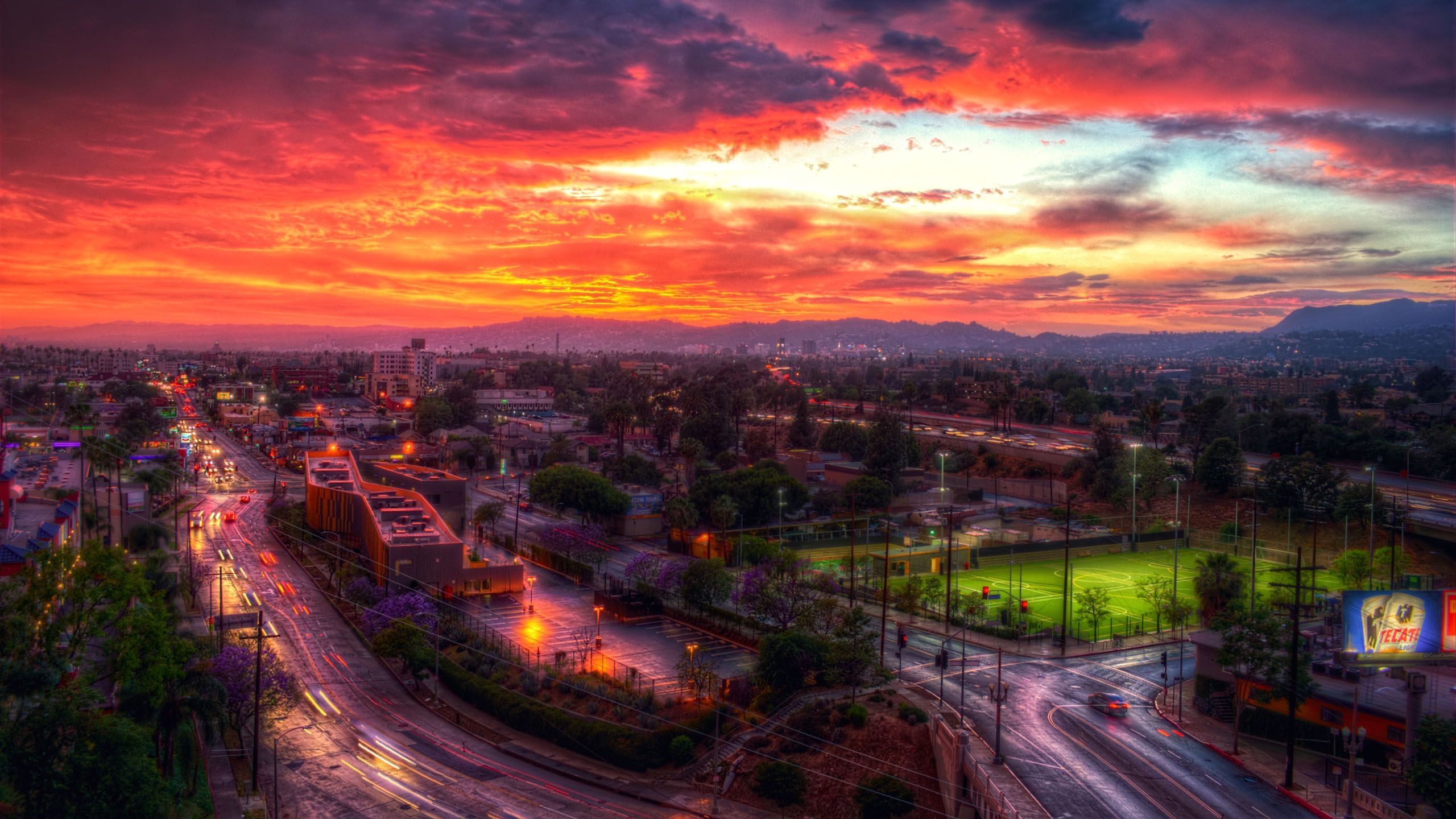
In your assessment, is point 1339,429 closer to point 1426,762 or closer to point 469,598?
point 1426,762

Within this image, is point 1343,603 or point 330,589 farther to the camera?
point 330,589

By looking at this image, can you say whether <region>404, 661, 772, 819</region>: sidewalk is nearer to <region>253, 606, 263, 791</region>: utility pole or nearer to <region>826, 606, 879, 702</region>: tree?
<region>826, 606, 879, 702</region>: tree

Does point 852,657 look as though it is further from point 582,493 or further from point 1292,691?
point 582,493

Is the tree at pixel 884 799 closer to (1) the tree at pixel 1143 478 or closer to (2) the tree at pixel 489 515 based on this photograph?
(2) the tree at pixel 489 515

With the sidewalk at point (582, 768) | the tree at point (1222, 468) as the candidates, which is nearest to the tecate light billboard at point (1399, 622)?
the sidewalk at point (582, 768)

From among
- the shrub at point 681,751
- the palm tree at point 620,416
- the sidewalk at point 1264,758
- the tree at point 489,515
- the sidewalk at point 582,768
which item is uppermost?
the palm tree at point 620,416

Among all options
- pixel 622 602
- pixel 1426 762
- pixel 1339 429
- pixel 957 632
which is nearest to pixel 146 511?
pixel 622 602

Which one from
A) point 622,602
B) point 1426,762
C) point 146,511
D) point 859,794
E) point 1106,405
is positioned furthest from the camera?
point 1106,405

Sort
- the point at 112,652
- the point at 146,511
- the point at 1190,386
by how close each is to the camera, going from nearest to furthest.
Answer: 1. the point at 112,652
2. the point at 146,511
3. the point at 1190,386
